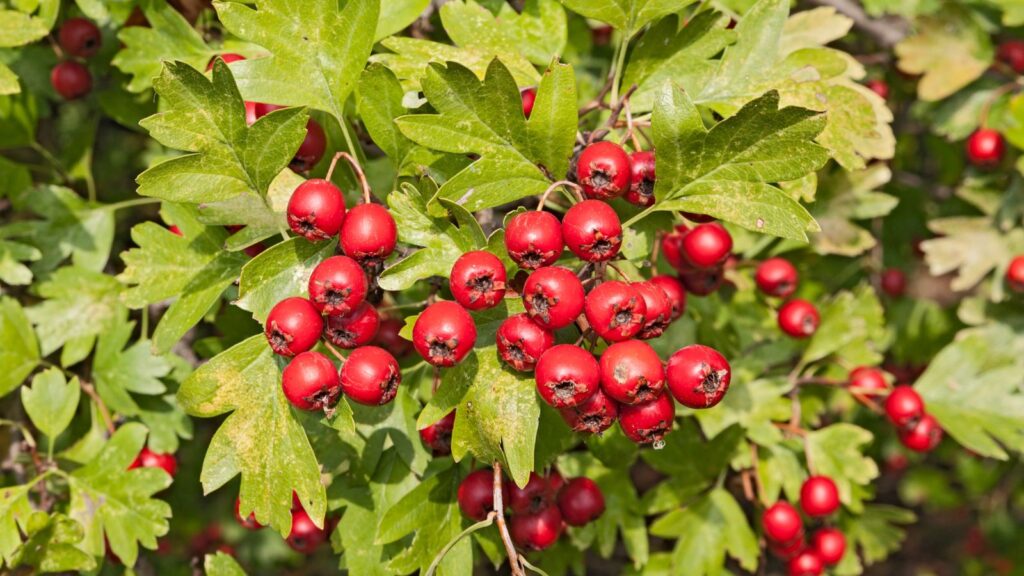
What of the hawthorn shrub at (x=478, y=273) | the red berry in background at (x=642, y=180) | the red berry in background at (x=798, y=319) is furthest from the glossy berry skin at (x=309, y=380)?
the red berry in background at (x=798, y=319)

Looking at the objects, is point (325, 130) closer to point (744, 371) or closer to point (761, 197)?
point (761, 197)

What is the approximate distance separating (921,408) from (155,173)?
2.41 metres

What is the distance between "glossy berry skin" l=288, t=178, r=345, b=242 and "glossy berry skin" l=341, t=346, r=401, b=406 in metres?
0.25

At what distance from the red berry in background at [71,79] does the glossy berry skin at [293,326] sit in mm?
1449

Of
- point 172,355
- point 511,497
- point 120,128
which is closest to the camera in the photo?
point 511,497

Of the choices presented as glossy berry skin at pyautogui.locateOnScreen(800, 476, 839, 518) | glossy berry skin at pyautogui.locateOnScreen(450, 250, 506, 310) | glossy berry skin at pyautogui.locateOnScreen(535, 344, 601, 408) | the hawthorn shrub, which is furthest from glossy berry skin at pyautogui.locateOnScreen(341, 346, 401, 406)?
glossy berry skin at pyautogui.locateOnScreen(800, 476, 839, 518)

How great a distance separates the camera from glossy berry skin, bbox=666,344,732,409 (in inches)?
66.2

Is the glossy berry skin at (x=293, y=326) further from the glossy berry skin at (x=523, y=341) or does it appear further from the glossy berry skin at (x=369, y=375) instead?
the glossy berry skin at (x=523, y=341)

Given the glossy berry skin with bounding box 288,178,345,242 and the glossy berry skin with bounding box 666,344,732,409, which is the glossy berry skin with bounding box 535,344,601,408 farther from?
the glossy berry skin with bounding box 288,178,345,242

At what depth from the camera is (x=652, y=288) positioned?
67.1 inches

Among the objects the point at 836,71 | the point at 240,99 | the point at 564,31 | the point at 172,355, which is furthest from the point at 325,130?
the point at 836,71

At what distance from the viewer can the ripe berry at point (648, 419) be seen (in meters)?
1.68

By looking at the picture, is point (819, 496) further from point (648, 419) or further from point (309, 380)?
point (309, 380)

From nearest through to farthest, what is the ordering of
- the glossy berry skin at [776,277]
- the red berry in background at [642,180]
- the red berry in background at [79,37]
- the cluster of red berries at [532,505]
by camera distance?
the red berry in background at [642,180] → the cluster of red berries at [532,505] → the red berry in background at [79,37] → the glossy berry skin at [776,277]
